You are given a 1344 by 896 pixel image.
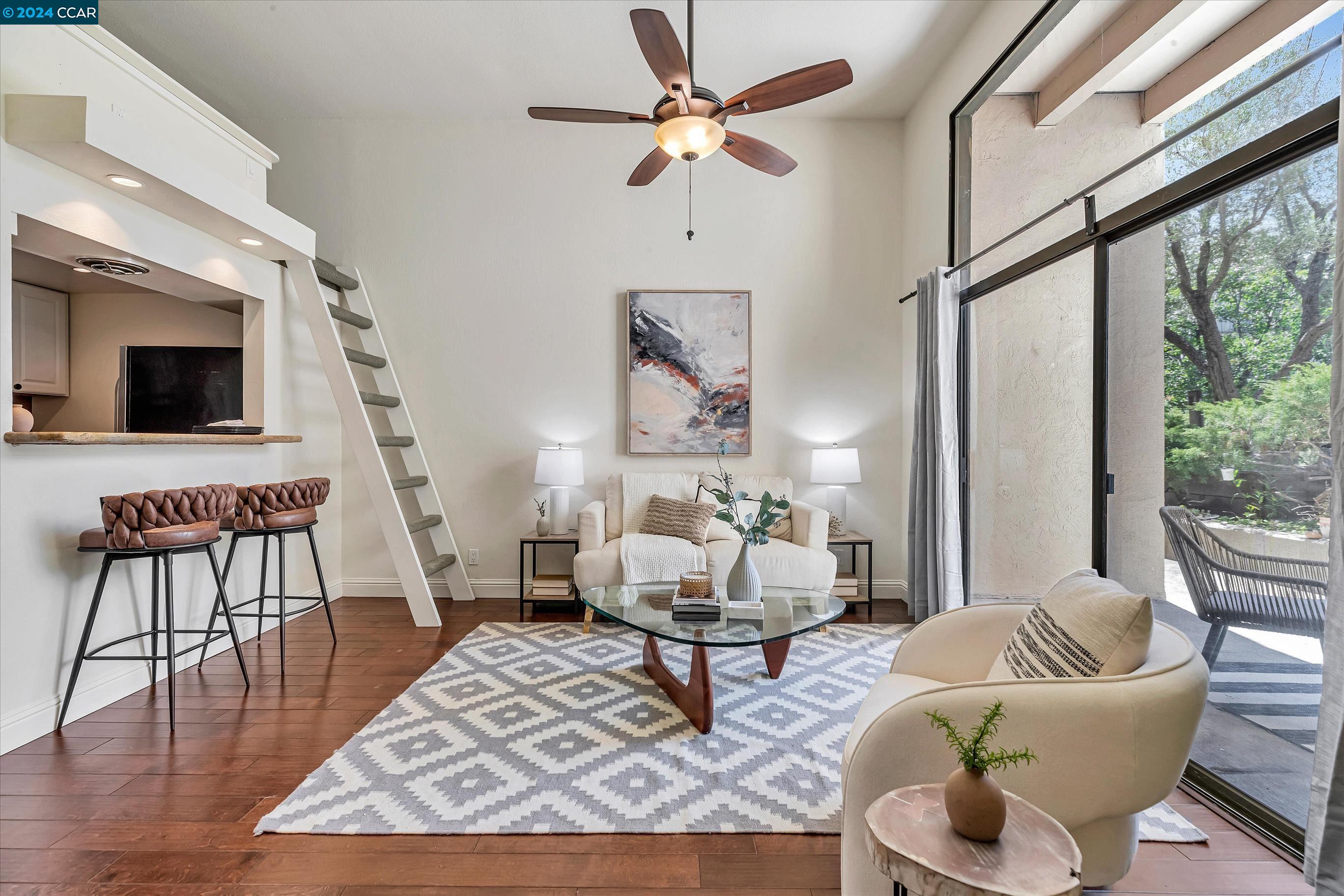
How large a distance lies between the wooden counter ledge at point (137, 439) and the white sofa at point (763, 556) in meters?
1.78

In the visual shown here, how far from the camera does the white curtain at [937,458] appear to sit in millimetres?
3590

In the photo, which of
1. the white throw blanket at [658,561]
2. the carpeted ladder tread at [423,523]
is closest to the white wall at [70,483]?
the carpeted ladder tread at [423,523]

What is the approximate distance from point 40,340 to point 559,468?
3270 mm

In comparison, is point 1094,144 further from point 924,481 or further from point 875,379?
point 875,379

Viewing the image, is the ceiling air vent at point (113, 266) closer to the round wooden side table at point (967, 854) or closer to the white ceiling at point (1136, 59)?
the round wooden side table at point (967, 854)

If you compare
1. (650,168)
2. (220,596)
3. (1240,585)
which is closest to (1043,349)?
(1240,585)

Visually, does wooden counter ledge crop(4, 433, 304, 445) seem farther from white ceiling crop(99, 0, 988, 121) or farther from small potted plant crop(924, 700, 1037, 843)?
small potted plant crop(924, 700, 1037, 843)

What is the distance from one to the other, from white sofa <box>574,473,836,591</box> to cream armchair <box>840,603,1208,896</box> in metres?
2.22

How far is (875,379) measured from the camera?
4.66 meters

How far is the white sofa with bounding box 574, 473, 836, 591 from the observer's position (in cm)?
383

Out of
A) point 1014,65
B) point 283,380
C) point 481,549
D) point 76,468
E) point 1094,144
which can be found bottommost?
point 481,549

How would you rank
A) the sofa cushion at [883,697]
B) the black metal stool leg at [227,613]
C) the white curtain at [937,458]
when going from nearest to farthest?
the sofa cushion at [883,697]
the black metal stool leg at [227,613]
the white curtain at [937,458]

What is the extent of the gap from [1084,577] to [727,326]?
10.5ft

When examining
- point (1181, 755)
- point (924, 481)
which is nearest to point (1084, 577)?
point (1181, 755)
